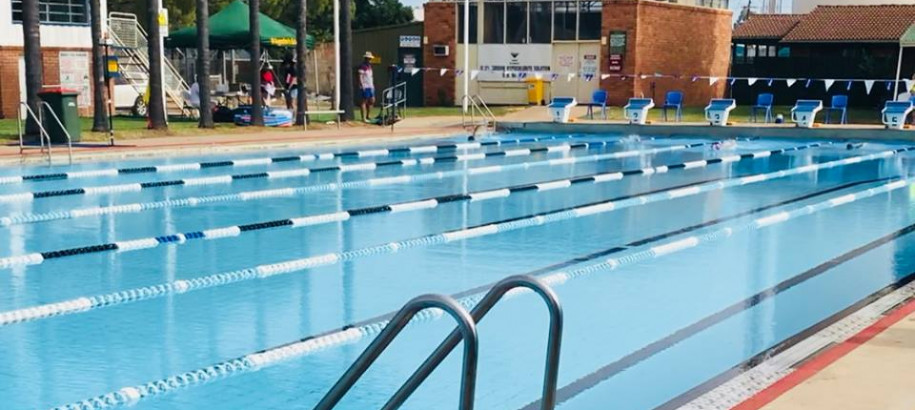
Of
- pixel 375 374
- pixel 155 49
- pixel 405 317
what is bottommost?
pixel 375 374

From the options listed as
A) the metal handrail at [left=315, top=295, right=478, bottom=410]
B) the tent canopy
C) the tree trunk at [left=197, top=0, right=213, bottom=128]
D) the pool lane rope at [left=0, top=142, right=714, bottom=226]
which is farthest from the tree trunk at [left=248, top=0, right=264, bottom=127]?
the metal handrail at [left=315, top=295, right=478, bottom=410]

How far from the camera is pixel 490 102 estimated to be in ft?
115

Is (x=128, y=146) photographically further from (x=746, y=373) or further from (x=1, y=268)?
(x=746, y=373)

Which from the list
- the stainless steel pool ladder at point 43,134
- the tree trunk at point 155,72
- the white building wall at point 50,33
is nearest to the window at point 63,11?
the white building wall at point 50,33

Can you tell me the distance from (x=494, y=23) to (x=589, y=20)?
338 cm

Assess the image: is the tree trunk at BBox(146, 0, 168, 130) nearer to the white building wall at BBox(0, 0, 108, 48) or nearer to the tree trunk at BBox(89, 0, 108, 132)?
the tree trunk at BBox(89, 0, 108, 132)

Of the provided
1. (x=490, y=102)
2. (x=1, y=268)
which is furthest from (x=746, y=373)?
(x=490, y=102)

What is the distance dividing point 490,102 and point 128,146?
18240 mm

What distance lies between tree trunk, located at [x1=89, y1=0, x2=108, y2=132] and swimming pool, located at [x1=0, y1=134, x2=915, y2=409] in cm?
387

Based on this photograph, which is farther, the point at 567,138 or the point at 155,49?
the point at 567,138

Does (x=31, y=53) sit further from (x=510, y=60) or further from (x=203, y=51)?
(x=510, y=60)

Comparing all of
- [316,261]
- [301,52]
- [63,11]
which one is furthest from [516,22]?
[316,261]

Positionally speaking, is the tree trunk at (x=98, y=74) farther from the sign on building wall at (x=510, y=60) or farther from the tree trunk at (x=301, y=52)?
the sign on building wall at (x=510, y=60)

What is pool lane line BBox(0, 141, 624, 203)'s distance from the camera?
13188 mm
